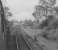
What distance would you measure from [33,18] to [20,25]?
42 cm

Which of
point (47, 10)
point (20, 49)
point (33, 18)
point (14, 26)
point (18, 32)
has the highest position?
point (47, 10)

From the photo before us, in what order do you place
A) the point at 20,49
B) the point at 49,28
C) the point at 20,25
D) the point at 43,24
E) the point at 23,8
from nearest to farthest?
1. the point at 49,28
2. the point at 43,24
3. the point at 23,8
4. the point at 20,25
5. the point at 20,49

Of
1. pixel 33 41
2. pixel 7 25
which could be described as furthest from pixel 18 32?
pixel 33 41

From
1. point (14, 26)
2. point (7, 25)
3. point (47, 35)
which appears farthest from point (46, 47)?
point (7, 25)

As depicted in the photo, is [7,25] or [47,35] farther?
[7,25]

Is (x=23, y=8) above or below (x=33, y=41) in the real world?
above

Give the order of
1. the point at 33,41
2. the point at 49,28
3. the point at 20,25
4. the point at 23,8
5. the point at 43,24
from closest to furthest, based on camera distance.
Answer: the point at 49,28
the point at 43,24
the point at 33,41
the point at 23,8
the point at 20,25

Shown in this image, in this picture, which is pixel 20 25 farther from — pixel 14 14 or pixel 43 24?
pixel 43 24

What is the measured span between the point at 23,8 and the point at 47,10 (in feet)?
1.79

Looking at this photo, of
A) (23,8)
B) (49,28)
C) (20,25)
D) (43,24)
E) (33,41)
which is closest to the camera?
(49,28)

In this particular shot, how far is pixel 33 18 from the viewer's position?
1644 millimetres

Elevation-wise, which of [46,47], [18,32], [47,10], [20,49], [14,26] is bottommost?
[20,49]

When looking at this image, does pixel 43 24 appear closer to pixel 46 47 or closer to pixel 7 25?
pixel 46 47

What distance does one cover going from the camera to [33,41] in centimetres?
163
